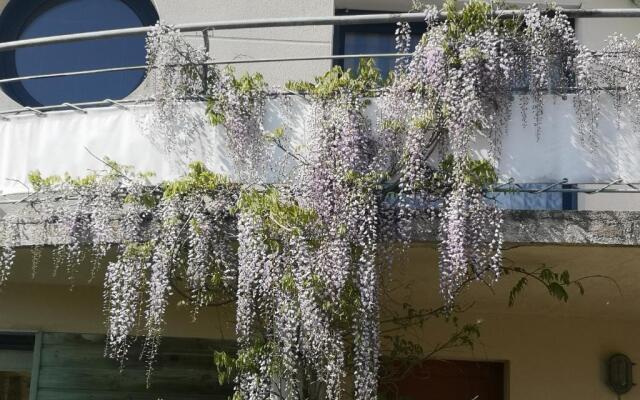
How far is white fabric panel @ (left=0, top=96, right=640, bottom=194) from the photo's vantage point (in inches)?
231

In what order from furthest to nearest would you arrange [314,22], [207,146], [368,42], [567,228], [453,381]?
[368,42], [453,381], [207,146], [314,22], [567,228]

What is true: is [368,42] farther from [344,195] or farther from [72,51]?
[344,195]

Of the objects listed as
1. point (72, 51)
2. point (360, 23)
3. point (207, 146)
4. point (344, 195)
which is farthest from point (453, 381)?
point (72, 51)

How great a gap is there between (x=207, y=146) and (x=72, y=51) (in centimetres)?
302

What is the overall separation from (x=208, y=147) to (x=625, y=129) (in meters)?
2.87

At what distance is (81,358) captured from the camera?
8.13 metres

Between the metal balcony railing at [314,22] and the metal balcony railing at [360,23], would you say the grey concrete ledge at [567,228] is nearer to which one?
the metal balcony railing at [360,23]

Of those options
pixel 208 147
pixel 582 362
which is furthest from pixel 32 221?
pixel 582 362

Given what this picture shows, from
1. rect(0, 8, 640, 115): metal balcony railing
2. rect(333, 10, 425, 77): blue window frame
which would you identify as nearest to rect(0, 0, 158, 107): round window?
rect(0, 8, 640, 115): metal balcony railing

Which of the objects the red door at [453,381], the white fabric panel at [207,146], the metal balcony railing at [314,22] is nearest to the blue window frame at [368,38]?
the metal balcony railing at [314,22]

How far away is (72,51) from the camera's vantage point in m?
8.62

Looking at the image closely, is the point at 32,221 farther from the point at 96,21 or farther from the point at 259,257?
the point at 96,21

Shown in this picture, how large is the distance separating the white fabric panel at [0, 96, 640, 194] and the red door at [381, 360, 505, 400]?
295 centimetres

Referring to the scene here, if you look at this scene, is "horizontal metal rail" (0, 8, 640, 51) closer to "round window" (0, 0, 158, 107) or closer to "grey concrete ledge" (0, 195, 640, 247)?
"grey concrete ledge" (0, 195, 640, 247)
